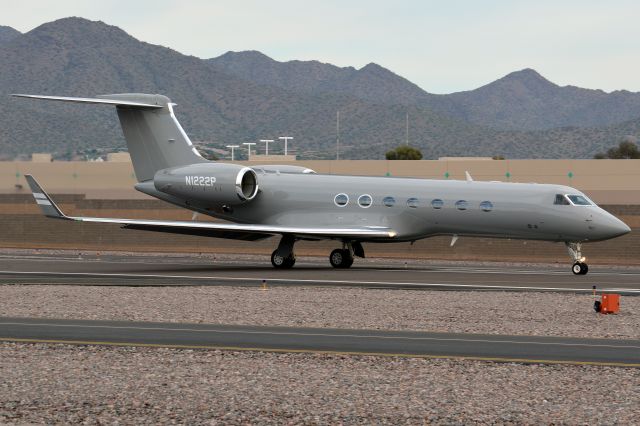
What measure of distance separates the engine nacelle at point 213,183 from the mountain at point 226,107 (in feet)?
325

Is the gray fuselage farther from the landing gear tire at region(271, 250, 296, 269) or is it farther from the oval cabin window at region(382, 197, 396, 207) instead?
the landing gear tire at region(271, 250, 296, 269)

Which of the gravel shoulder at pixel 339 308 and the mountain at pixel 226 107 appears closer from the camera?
the gravel shoulder at pixel 339 308

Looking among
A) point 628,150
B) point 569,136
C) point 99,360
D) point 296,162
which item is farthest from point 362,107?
point 99,360

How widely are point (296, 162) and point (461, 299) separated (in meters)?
32.5

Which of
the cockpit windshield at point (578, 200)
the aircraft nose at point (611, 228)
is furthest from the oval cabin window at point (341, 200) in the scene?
the aircraft nose at point (611, 228)

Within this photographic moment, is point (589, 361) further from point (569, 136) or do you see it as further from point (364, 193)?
point (569, 136)

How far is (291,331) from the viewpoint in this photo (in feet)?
57.0

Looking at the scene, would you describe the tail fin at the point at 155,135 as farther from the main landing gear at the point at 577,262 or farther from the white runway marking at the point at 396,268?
the main landing gear at the point at 577,262

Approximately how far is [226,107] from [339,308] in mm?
155697

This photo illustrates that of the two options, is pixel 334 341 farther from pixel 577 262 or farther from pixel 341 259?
pixel 341 259

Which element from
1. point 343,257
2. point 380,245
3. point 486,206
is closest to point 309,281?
point 343,257

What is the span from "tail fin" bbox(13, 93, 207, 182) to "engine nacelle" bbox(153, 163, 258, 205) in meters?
1.38

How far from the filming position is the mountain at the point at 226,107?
150250mm

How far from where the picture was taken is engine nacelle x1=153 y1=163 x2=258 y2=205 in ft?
114
